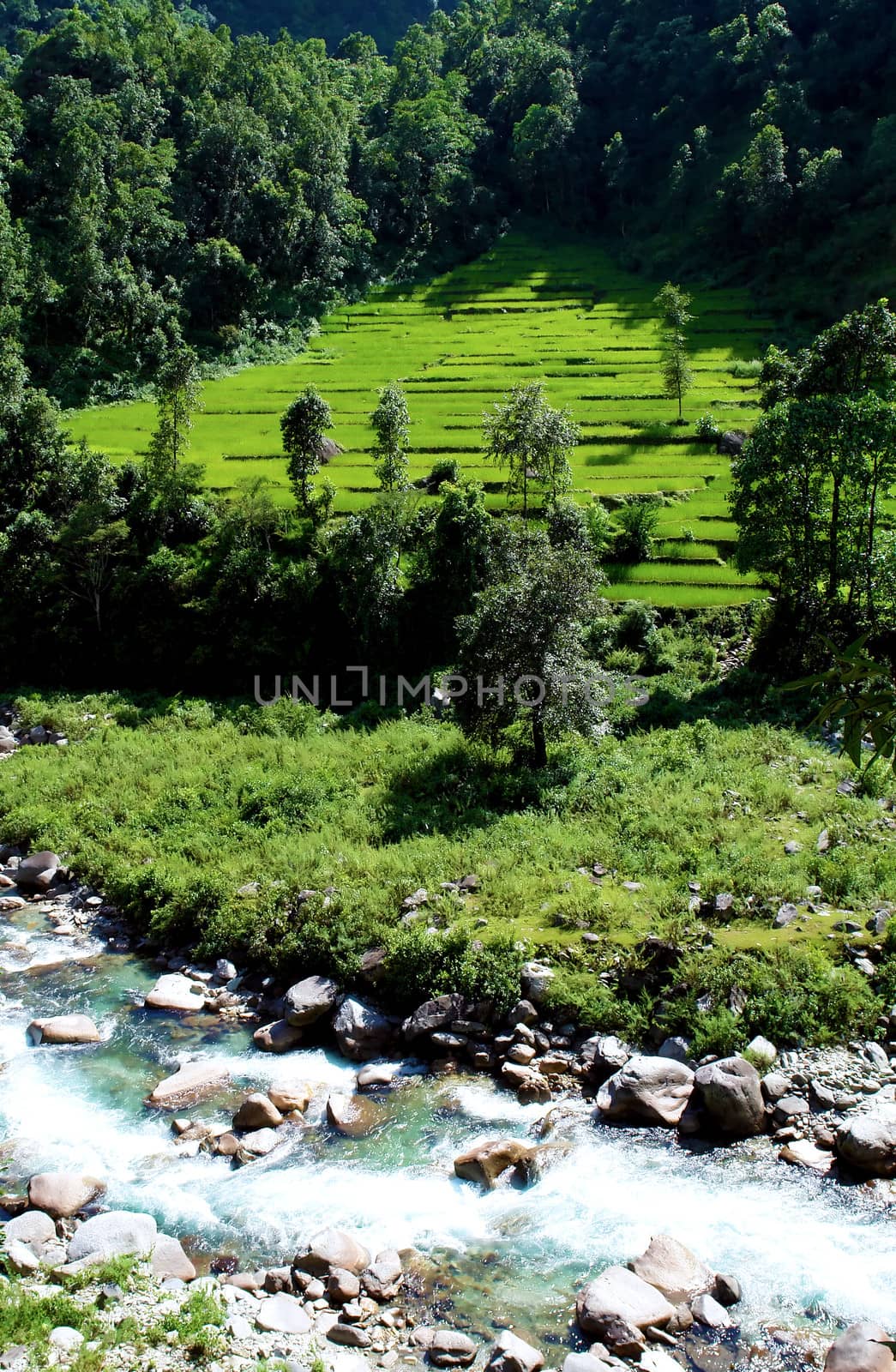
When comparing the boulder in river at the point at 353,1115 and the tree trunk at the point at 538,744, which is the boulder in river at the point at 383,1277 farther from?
the tree trunk at the point at 538,744

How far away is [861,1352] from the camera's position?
981cm

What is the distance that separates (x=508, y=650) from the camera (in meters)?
23.0

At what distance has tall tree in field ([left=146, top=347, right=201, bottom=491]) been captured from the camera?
34.8m

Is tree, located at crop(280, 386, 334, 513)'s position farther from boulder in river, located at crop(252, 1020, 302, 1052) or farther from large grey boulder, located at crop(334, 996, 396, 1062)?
large grey boulder, located at crop(334, 996, 396, 1062)

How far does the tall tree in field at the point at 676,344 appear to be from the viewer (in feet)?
151

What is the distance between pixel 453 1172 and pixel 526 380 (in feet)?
150

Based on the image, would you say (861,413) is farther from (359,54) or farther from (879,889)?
(359,54)

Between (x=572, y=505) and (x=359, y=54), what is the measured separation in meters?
101

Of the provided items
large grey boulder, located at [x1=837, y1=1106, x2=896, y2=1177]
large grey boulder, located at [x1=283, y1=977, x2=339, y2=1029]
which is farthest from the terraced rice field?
large grey boulder, located at [x1=837, y1=1106, x2=896, y2=1177]

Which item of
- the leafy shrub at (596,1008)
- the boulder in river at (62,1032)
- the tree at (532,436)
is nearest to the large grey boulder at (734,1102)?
the leafy shrub at (596,1008)

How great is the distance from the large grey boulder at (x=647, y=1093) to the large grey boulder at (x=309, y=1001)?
4976 mm

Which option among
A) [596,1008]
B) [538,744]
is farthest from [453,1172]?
[538,744]

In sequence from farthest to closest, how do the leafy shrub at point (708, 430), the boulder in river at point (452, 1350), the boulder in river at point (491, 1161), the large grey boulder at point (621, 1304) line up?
the leafy shrub at point (708, 430), the boulder in river at point (491, 1161), the large grey boulder at point (621, 1304), the boulder in river at point (452, 1350)

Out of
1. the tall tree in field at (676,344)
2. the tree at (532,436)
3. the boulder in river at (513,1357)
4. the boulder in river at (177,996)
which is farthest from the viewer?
the tall tree in field at (676,344)
